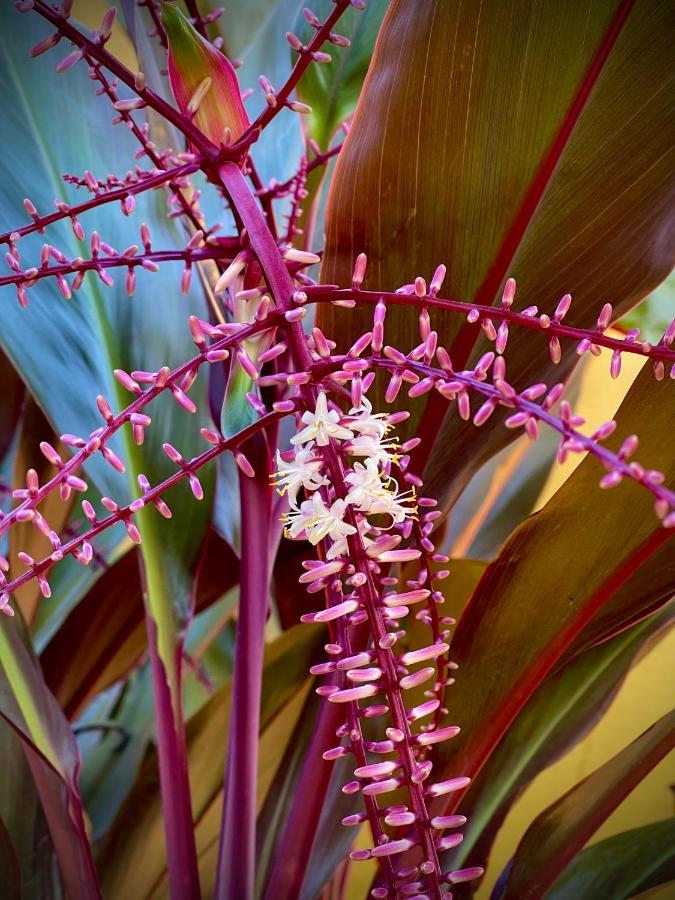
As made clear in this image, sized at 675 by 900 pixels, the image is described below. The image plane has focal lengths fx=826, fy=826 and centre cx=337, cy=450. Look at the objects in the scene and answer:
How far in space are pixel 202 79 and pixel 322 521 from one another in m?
0.25

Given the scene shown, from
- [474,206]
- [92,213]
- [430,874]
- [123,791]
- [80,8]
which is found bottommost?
[430,874]

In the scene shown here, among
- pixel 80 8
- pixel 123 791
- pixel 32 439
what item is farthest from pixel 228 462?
pixel 80 8

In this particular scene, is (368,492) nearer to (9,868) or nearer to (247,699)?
(247,699)

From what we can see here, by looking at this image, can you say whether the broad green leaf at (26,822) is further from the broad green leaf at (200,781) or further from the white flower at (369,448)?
the white flower at (369,448)

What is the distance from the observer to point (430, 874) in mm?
315

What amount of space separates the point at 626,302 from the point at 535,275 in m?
0.06

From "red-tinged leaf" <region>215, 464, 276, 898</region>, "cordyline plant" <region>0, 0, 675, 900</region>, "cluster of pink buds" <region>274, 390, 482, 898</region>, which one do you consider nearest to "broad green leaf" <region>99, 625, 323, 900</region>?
"cordyline plant" <region>0, 0, 675, 900</region>

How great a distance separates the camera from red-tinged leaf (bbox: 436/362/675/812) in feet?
1.51

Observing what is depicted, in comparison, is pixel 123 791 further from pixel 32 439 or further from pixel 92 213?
pixel 92 213

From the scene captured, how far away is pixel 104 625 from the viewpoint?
73 cm

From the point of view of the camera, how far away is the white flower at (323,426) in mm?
304

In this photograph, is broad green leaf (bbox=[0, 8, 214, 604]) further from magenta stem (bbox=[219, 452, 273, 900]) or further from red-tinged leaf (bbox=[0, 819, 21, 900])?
red-tinged leaf (bbox=[0, 819, 21, 900])

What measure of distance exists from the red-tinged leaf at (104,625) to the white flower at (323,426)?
0.43 metres

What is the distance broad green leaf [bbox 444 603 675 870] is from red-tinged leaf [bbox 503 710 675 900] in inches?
1.1
